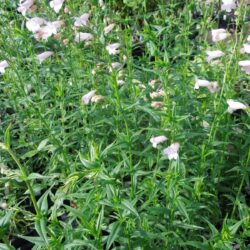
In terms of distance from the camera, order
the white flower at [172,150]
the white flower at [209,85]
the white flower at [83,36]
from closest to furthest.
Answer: the white flower at [172,150]
the white flower at [209,85]
the white flower at [83,36]

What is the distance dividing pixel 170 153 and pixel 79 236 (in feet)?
2.21

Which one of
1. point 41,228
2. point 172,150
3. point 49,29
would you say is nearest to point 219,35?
point 172,150

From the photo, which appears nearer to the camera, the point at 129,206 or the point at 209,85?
the point at 129,206

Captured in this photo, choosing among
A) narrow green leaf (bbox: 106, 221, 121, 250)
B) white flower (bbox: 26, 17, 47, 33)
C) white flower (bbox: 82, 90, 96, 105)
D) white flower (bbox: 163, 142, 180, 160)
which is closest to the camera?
narrow green leaf (bbox: 106, 221, 121, 250)

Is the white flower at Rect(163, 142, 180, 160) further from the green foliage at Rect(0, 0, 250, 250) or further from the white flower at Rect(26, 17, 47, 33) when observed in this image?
the white flower at Rect(26, 17, 47, 33)

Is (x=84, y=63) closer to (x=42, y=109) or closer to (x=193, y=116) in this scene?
(x=42, y=109)

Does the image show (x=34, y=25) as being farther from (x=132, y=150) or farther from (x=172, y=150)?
(x=172, y=150)

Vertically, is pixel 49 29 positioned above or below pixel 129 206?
above

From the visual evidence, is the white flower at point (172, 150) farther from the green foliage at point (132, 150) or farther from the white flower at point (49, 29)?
the white flower at point (49, 29)

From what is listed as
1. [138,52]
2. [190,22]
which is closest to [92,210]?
[190,22]

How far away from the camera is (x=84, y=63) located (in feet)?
10.8

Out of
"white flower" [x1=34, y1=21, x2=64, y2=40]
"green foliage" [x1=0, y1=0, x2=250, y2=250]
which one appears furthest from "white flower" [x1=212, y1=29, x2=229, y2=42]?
"white flower" [x1=34, y1=21, x2=64, y2=40]

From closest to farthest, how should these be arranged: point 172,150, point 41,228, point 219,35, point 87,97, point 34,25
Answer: point 41,228 < point 172,150 < point 219,35 < point 87,97 < point 34,25

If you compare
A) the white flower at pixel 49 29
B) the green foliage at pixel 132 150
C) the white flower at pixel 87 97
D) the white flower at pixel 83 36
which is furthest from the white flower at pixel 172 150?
the white flower at pixel 49 29
